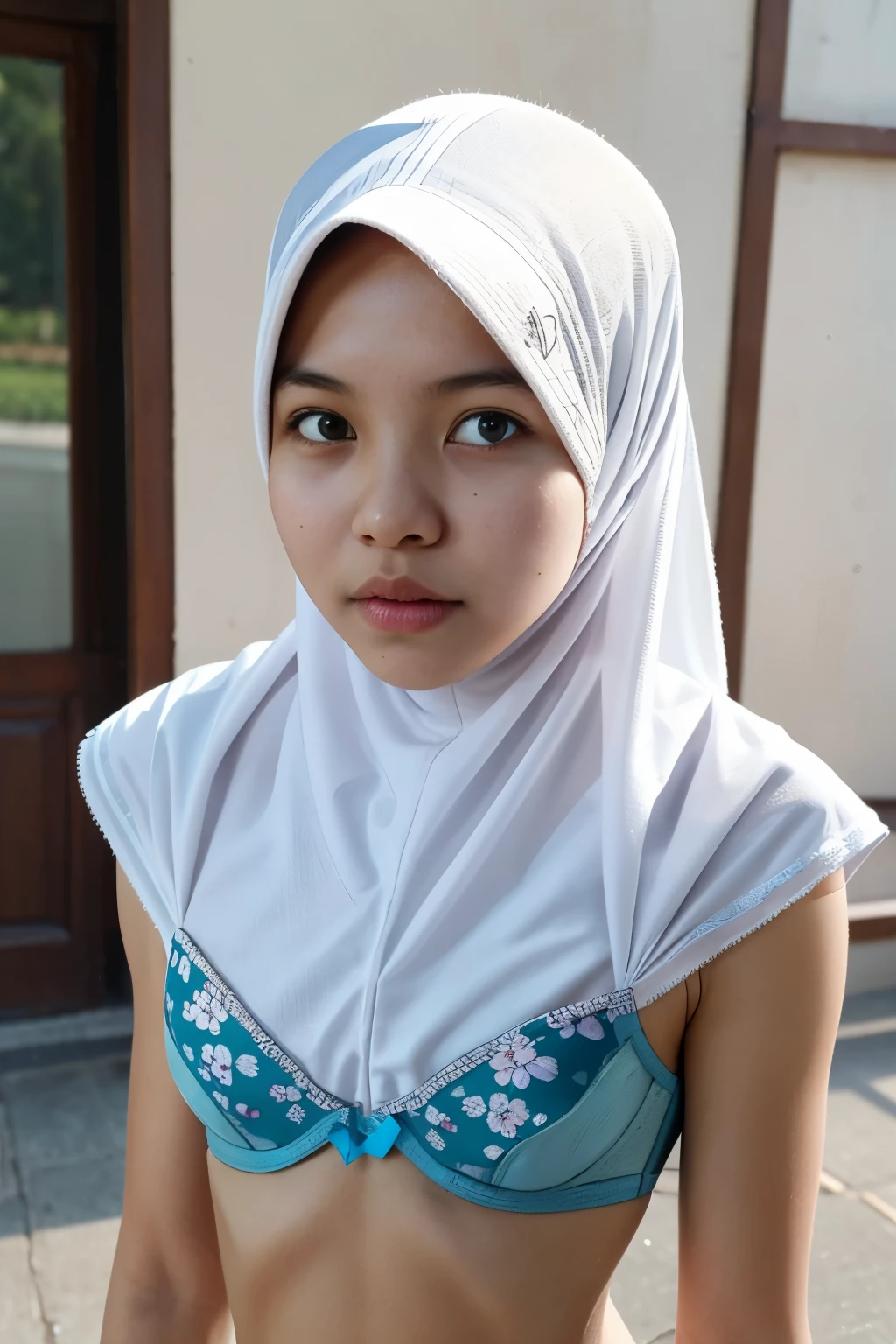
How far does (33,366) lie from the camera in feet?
10.0

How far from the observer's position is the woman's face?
74 cm

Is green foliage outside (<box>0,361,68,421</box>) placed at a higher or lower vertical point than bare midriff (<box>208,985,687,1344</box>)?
higher

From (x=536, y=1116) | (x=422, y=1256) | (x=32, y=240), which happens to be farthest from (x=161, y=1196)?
(x=32, y=240)

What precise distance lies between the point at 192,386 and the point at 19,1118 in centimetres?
180

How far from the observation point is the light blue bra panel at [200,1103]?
924mm

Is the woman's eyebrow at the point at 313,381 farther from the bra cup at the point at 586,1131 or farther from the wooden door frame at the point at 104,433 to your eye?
the wooden door frame at the point at 104,433

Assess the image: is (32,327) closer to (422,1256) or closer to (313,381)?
(313,381)

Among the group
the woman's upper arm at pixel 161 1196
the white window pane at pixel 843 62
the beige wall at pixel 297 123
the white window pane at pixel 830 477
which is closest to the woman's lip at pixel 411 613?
the woman's upper arm at pixel 161 1196

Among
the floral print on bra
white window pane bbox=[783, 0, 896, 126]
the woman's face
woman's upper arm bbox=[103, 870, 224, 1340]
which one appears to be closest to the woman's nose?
the woman's face

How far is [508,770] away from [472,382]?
31cm

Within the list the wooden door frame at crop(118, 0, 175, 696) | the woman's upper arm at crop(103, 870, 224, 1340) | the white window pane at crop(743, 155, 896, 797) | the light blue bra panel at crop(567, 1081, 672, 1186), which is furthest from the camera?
the white window pane at crop(743, 155, 896, 797)

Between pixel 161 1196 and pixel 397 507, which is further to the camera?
pixel 161 1196

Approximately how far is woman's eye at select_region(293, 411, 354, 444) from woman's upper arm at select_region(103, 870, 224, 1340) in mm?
469

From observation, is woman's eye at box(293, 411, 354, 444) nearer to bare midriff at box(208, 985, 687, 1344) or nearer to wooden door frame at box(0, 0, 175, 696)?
→ bare midriff at box(208, 985, 687, 1344)
